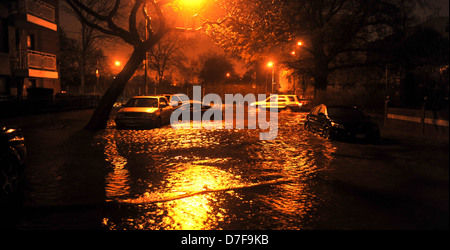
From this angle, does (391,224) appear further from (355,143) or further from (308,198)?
(355,143)

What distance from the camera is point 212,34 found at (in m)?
20.2

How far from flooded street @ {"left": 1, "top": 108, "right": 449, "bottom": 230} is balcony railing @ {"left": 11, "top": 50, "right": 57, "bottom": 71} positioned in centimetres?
1518

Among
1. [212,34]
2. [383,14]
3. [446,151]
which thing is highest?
[383,14]

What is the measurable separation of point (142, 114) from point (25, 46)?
1452cm

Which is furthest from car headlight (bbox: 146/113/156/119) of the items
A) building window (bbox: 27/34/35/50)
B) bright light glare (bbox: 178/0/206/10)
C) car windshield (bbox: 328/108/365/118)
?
building window (bbox: 27/34/35/50)

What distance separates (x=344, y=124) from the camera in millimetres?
14109

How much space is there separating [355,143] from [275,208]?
8.93 m

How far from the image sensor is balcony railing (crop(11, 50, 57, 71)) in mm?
26156

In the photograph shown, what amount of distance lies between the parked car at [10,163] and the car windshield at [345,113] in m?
11.5

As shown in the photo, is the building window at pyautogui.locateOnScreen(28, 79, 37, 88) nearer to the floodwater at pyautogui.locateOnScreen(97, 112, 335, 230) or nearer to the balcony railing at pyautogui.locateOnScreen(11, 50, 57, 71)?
the balcony railing at pyautogui.locateOnScreen(11, 50, 57, 71)

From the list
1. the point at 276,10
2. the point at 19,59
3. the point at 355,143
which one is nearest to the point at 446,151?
the point at 355,143

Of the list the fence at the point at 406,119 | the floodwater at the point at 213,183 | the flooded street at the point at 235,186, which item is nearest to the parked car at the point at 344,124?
the flooded street at the point at 235,186

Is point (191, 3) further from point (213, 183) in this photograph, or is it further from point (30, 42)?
point (30, 42)
